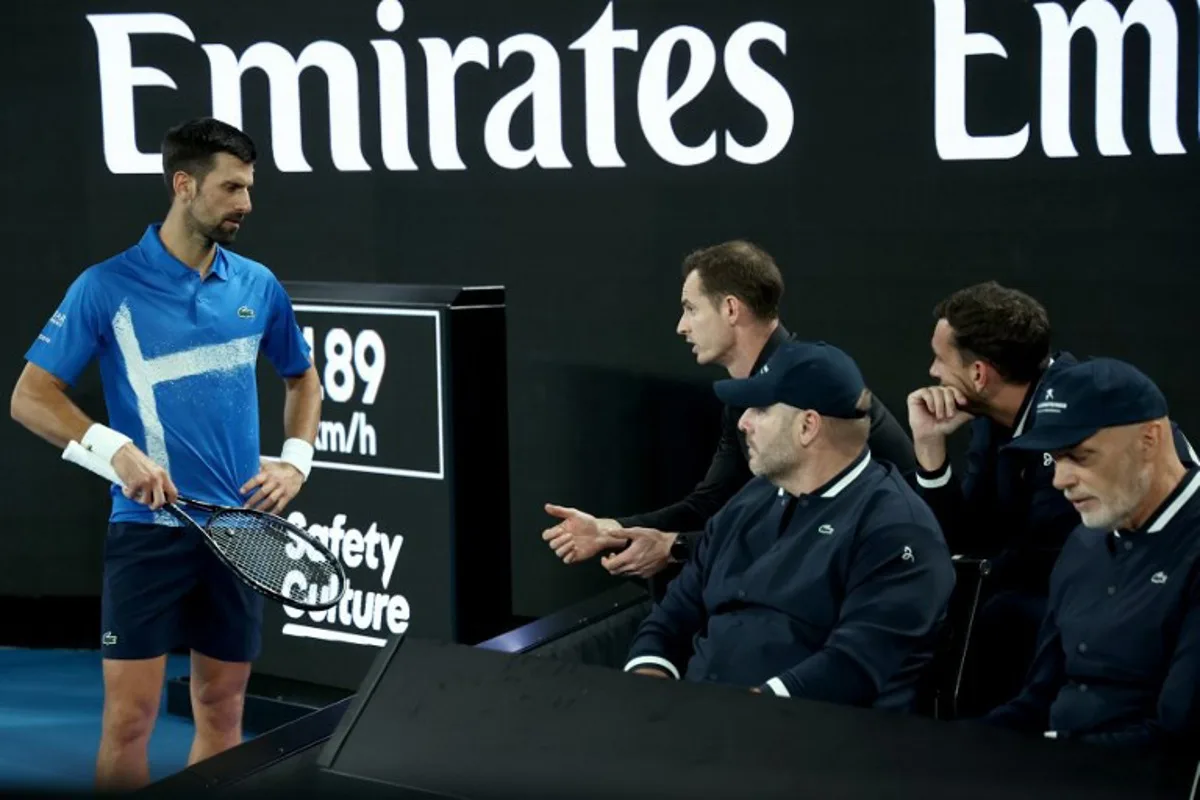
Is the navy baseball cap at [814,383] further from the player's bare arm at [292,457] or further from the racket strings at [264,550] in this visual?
the player's bare arm at [292,457]

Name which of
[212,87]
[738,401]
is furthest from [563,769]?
[212,87]

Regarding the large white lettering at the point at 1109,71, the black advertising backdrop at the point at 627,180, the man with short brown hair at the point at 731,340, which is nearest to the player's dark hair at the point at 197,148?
the man with short brown hair at the point at 731,340

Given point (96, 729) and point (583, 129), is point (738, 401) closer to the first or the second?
point (583, 129)

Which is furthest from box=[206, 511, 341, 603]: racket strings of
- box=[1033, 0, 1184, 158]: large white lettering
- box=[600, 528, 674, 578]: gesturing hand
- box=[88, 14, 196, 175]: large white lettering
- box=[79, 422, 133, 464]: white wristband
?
box=[88, 14, 196, 175]: large white lettering

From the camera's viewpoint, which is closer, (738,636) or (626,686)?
(626,686)

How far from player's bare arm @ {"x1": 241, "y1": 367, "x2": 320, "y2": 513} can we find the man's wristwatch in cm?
87

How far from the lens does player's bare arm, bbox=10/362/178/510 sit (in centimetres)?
318

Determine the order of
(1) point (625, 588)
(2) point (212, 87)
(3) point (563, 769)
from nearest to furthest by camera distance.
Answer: (3) point (563, 769) → (1) point (625, 588) → (2) point (212, 87)

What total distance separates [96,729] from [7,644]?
1.23m

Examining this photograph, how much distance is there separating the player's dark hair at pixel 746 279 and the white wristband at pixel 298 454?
1119mm

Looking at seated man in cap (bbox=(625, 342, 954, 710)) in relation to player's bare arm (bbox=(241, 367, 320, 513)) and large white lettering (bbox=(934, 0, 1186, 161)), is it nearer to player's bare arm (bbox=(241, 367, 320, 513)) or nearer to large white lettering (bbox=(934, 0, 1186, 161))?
player's bare arm (bbox=(241, 367, 320, 513))

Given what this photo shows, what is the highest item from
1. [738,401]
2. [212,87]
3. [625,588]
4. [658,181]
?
[212,87]

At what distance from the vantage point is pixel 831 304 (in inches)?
189

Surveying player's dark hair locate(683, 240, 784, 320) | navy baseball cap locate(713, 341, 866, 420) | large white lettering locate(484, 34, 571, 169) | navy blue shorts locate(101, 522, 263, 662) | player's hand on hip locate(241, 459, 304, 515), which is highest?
large white lettering locate(484, 34, 571, 169)
